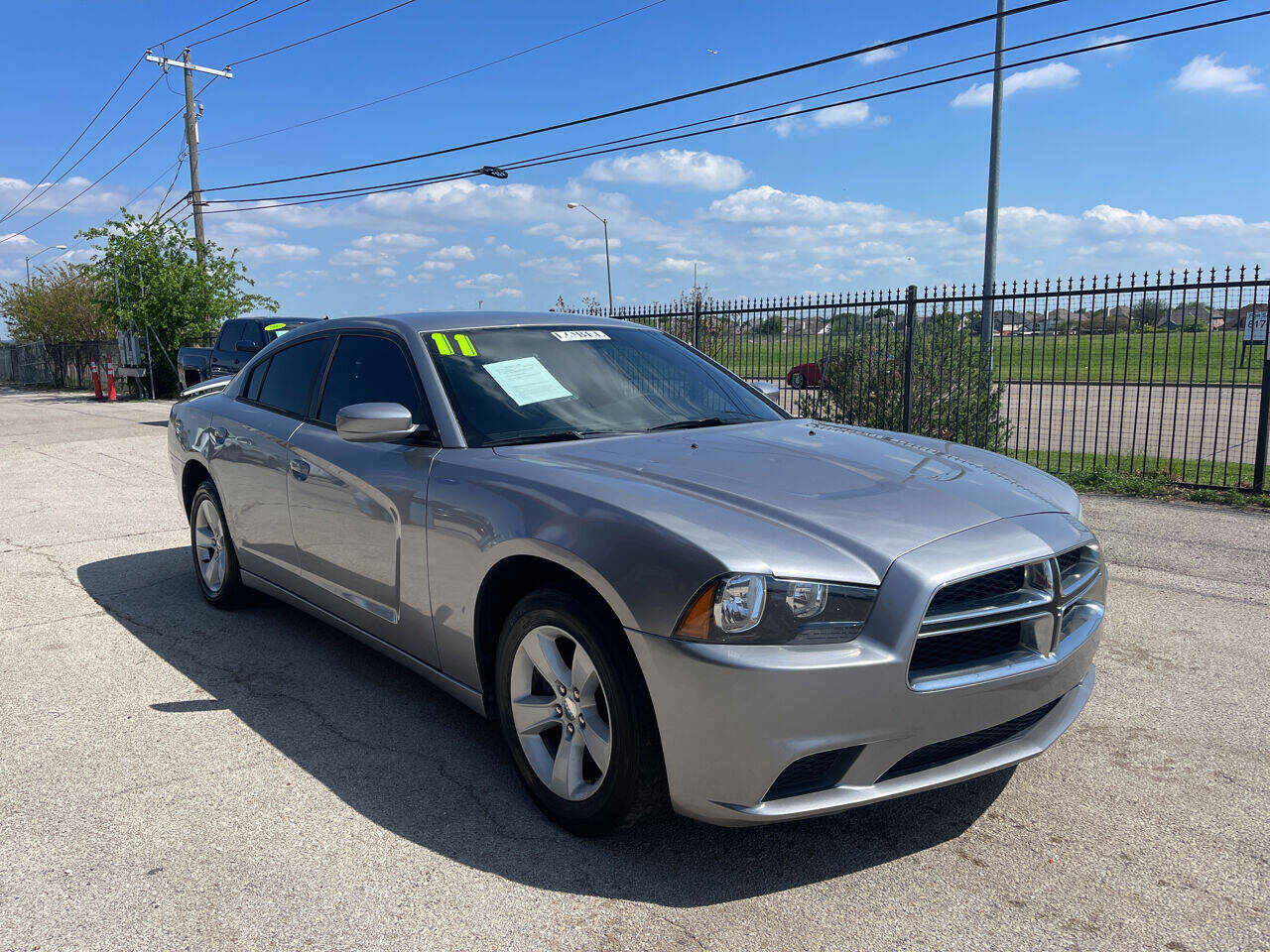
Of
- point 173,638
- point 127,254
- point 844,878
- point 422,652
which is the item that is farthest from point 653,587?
point 127,254

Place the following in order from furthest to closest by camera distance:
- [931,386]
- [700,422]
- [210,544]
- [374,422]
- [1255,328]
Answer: [931,386] < [1255,328] < [210,544] < [700,422] < [374,422]

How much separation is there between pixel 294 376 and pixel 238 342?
1445 centimetres

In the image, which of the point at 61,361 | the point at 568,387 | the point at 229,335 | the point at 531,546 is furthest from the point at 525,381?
the point at 61,361

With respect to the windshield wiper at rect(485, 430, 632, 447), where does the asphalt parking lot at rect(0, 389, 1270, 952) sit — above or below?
below

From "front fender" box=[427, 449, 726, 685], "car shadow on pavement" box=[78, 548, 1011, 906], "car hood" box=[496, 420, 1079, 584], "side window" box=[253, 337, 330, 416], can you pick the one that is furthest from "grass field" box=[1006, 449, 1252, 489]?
"front fender" box=[427, 449, 726, 685]

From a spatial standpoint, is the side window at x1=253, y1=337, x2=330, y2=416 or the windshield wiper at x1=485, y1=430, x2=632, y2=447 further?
the side window at x1=253, y1=337, x2=330, y2=416

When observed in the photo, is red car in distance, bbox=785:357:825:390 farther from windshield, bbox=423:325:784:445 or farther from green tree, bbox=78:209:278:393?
green tree, bbox=78:209:278:393

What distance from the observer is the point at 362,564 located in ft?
12.7

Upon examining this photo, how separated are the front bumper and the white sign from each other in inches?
304

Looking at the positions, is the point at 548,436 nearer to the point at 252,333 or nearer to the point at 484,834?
the point at 484,834

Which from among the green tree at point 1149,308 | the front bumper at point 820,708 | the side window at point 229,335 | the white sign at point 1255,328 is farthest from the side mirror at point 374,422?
the side window at point 229,335

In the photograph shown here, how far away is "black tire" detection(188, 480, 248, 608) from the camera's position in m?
5.25

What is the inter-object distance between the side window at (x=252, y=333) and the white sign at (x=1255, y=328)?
15.1 metres

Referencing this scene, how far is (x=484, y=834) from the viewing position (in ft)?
9.86
